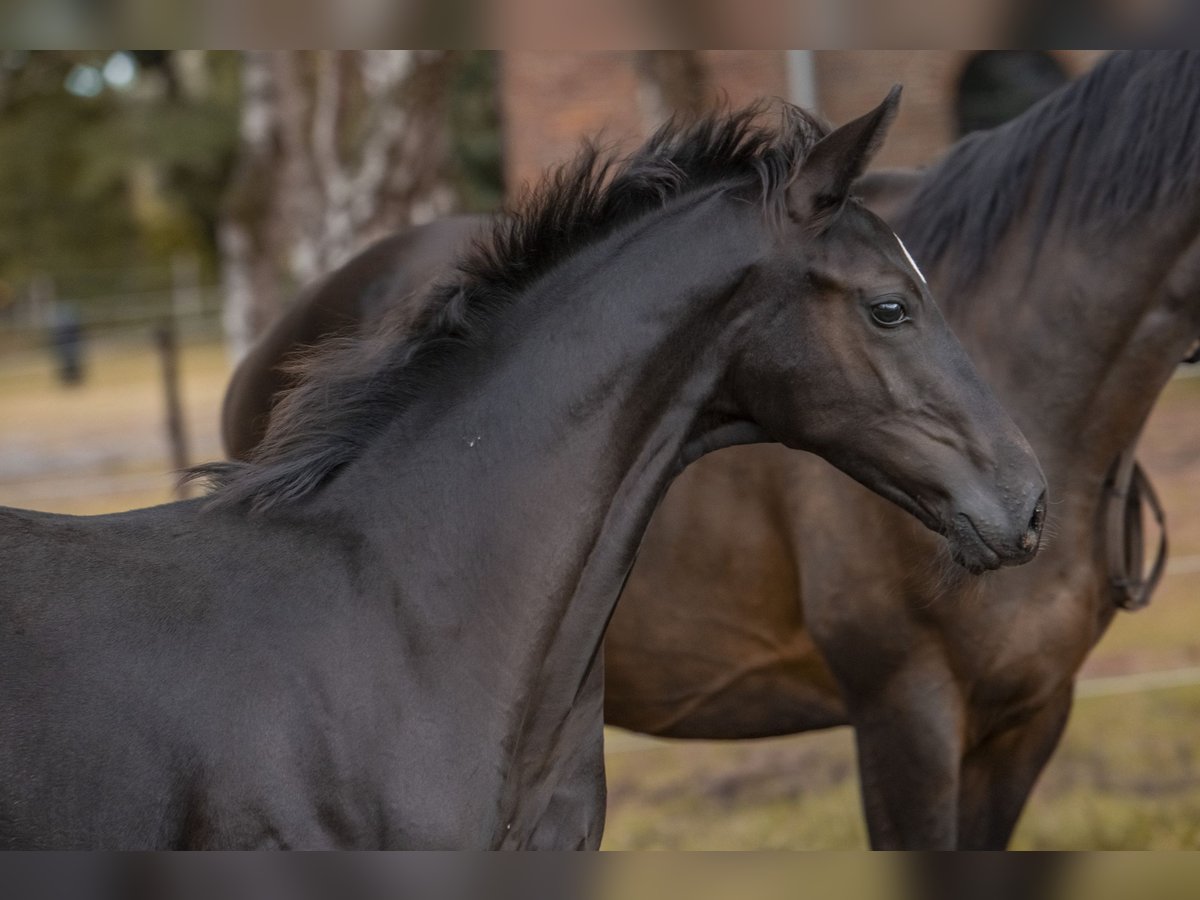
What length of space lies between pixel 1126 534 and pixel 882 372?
1.35m

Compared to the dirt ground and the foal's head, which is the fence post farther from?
the foal's head

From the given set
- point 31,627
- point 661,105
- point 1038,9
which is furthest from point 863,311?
point 661,105

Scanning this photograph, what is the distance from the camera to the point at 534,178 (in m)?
8.95

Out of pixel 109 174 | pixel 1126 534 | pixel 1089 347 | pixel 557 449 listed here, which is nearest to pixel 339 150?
pixel 1089 347

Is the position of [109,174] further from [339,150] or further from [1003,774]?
[1003,774]

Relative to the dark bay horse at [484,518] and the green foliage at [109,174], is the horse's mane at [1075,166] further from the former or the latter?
the green foliage at [109,174]

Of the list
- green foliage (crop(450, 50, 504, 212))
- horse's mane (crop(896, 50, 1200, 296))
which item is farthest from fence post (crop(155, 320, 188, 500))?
green foliage (crop(450, 50, 504, 212))

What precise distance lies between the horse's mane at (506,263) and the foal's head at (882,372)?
0.40 ft

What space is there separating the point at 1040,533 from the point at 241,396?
9.35 ft

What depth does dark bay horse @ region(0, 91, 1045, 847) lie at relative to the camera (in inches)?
82.2

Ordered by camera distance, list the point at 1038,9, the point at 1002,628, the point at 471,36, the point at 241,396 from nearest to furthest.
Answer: the point at 1038,9 → the point at 471,36 → the point at 1002,628 → the point at 241,396

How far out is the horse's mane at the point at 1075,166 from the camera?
124 inches

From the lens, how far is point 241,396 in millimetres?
4457

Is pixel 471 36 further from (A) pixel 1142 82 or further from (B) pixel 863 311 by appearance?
(A) pixel 1142 82
